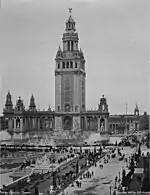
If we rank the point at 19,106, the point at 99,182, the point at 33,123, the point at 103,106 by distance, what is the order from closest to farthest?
the point at 99,182, the point at 103,106, the point at 19,106, the point at 33,123

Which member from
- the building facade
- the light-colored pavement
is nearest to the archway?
the building facade

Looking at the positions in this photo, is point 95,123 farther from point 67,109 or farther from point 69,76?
point 69,76

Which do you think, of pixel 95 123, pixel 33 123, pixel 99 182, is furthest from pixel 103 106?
pixel 99 182

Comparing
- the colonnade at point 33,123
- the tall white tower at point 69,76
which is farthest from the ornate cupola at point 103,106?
the colonnade at point 33,123

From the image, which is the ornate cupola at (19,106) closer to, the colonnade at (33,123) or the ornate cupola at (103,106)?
the colonnade at (33,123)

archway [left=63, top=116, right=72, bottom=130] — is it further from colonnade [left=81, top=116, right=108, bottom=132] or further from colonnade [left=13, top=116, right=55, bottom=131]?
colonnade [left=13, top=116, right=55, bottom=131]
